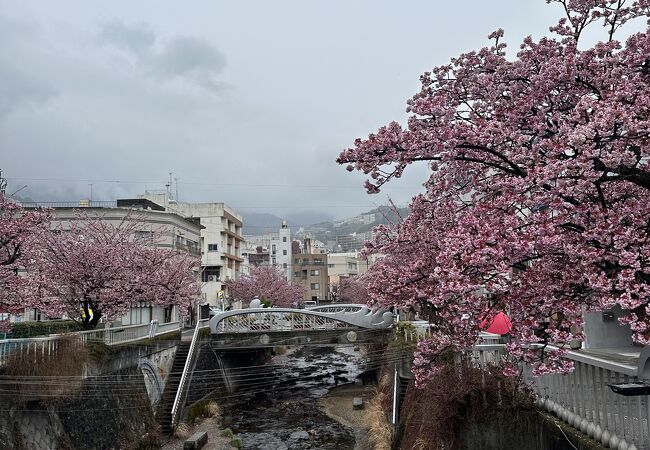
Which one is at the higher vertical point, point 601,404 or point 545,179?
point 545,179

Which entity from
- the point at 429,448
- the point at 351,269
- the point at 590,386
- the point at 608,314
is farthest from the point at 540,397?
the point at 351,269

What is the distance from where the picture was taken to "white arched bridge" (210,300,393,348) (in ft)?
107

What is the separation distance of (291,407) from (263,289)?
118ft

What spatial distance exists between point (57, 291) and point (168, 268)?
30.4ft

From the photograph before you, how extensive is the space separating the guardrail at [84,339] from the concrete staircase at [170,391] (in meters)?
1.60

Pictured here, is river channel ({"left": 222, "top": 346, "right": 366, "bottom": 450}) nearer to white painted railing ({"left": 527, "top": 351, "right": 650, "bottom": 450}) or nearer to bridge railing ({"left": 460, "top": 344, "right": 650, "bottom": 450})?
bridge railing ({"left": 460, "top": 344, "right": 650, "bottom": 450})

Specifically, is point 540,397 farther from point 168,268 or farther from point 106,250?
point 168,268

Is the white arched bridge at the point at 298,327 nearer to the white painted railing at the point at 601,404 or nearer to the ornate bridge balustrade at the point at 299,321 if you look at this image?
the ornate bridge balustrade at the point at 299,321

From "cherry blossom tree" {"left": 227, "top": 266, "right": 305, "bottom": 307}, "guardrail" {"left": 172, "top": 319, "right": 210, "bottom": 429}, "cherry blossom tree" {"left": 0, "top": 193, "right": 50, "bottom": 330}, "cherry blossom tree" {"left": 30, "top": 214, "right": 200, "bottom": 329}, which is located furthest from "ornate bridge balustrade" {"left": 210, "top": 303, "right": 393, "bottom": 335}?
"cherry blossom tree" {"left": 227, "top": 266, "right": 305, "bottom": 307}

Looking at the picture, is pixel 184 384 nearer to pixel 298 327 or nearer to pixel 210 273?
pixel 298 327

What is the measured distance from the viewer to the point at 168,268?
2970cm

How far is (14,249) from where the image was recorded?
16.9m

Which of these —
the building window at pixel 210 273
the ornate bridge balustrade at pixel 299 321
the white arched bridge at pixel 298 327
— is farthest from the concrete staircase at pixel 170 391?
the building window at pixel 210 273

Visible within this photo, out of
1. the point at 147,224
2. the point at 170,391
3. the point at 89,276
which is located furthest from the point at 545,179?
the point at 147,224
